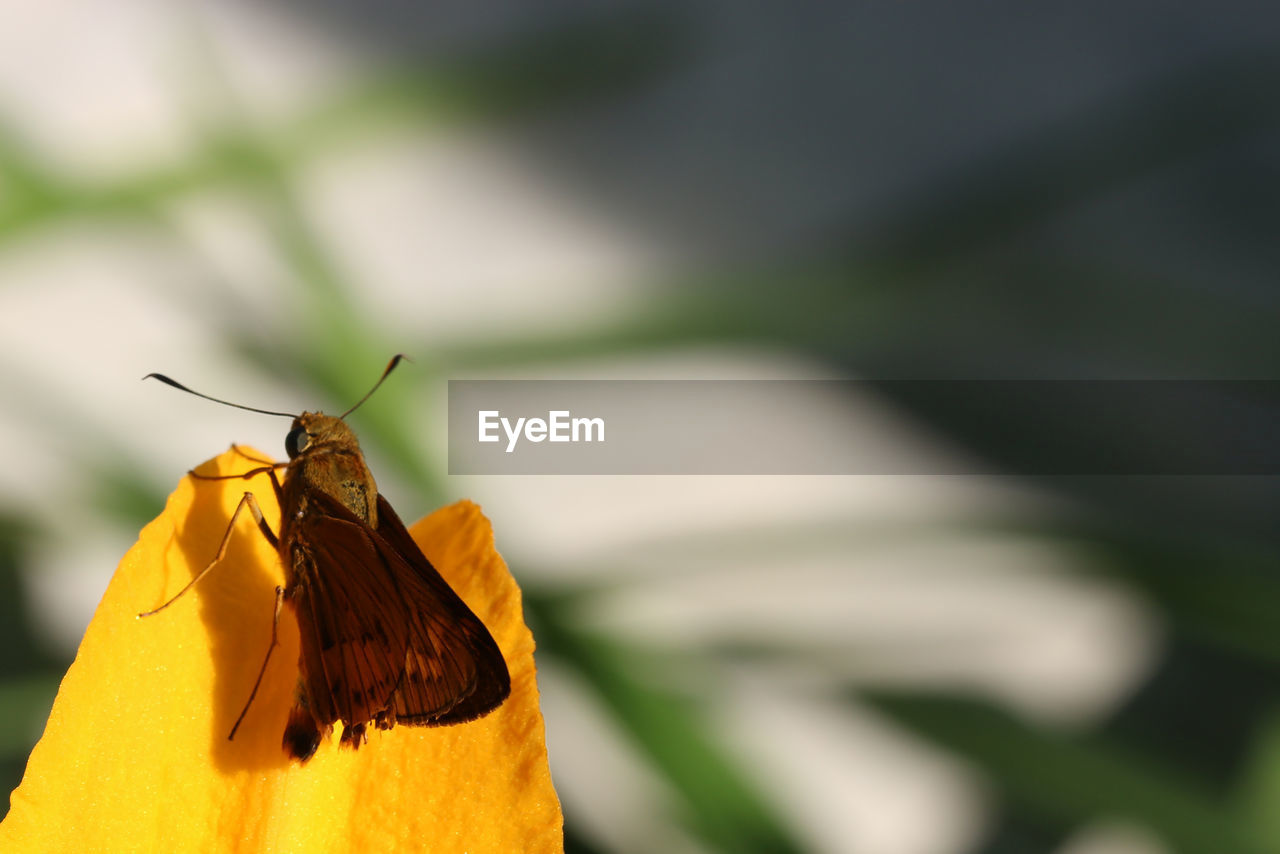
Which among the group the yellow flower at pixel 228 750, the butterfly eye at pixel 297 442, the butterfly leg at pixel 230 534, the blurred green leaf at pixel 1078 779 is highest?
the butterfly eye at pixel 297 442

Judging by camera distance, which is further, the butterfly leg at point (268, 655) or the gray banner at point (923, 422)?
the gray banner at point (923, 422)

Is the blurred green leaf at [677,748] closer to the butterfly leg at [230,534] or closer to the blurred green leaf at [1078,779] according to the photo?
the blurred green leaf at [1078,779]

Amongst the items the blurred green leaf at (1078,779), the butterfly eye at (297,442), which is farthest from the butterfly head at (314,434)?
the blurred green leaf at (1078,779)

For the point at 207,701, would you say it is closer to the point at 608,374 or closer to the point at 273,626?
the point at 273,626

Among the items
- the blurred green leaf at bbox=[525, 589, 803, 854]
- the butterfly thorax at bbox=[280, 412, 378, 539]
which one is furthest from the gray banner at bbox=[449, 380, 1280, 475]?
the butterfly thorax at bbox=[280, 412, 378, 539]

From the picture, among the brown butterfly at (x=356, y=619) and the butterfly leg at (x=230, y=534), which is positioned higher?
the butterfly leg at (x=230, y=534)

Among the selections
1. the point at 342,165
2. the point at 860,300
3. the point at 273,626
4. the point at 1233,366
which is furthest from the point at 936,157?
the point at 273,626

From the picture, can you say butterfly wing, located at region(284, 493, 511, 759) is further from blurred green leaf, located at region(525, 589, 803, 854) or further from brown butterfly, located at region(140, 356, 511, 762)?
blurred green leaf, located at region(525, 589, 803, 854)

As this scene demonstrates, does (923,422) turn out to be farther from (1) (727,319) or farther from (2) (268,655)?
(2) (268,655)
